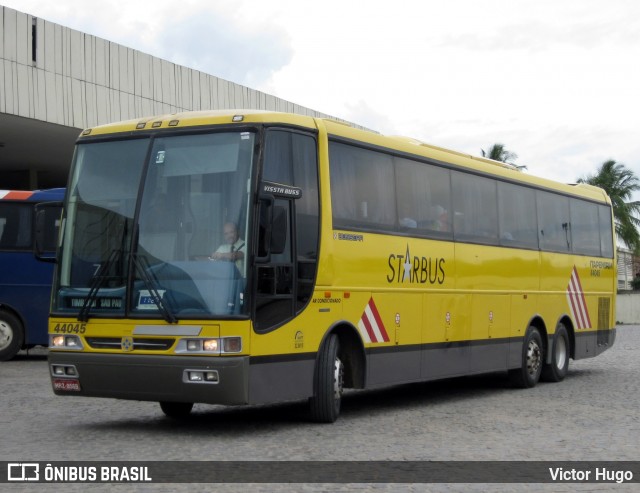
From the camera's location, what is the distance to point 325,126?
12781mm

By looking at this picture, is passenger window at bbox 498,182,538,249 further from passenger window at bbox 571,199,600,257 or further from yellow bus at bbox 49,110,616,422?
yellow bus at bbox 49,110,616,422

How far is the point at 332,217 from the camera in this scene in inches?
496

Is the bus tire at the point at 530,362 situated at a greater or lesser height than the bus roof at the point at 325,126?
lesser

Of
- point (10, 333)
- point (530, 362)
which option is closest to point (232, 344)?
point (530, 362)

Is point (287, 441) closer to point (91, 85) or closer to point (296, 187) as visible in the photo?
point (296, 187)

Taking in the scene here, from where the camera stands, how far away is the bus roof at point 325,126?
1173cm

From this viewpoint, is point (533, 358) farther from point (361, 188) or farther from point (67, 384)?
point (67, 384)

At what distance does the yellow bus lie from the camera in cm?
1108

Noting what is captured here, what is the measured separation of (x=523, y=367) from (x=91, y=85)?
19.1m

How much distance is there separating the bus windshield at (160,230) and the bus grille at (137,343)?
23 cm

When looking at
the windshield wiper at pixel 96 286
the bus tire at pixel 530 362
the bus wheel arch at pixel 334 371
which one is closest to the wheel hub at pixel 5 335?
the bus tire at pixel 530 362

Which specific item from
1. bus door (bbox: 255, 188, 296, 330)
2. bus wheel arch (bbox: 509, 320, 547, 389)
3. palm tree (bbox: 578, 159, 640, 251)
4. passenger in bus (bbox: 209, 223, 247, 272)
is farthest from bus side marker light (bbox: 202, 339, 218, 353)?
palm tree (bbox: 578, 159, 640, 251)

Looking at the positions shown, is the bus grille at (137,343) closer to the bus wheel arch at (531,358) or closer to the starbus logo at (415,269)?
the starbus logo at (415,269)

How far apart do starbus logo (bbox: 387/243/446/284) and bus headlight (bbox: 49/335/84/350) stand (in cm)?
395
